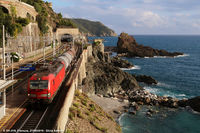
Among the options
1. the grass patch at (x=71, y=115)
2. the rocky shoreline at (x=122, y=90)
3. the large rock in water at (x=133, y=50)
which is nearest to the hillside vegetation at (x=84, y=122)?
the grass patch at (x=71, y=115)

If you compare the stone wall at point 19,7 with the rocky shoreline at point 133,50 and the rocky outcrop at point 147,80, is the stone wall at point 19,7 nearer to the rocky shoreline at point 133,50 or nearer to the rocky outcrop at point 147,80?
the rocky outcrop at point 147,80

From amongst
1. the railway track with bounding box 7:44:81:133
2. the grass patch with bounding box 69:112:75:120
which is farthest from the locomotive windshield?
the grass patch with bounding box 69:112:75:120

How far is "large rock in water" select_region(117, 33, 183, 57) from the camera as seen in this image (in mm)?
121281

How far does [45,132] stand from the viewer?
16406mm

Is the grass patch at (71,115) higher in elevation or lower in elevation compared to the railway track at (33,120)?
lower

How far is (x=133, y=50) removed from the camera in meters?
125

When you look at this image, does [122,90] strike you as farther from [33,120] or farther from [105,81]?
[33,120]

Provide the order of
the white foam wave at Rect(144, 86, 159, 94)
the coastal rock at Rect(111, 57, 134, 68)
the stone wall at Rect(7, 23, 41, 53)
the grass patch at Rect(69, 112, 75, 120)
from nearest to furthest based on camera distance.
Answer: the grass patch at Rect(69, 112, 75, 120) → the stone wall at Rect(7, 23, 41, 53) → the white foam wave at Rect(144, 86, 159, 94) → the coastal rock at Rect(111, 57, 134, 68)

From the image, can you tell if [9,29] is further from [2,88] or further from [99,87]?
[2,88]

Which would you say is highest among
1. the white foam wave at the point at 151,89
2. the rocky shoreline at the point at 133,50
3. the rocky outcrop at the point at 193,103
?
the rocky shoreline at the point at 133,50

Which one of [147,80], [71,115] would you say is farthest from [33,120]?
[147,80]

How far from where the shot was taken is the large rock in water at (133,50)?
12128 centimetres

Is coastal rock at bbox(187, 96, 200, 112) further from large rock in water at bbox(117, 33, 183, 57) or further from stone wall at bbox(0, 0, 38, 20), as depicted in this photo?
large rock in water at bbox(117, 33, 183, 57)

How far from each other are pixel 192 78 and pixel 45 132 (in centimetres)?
6890
